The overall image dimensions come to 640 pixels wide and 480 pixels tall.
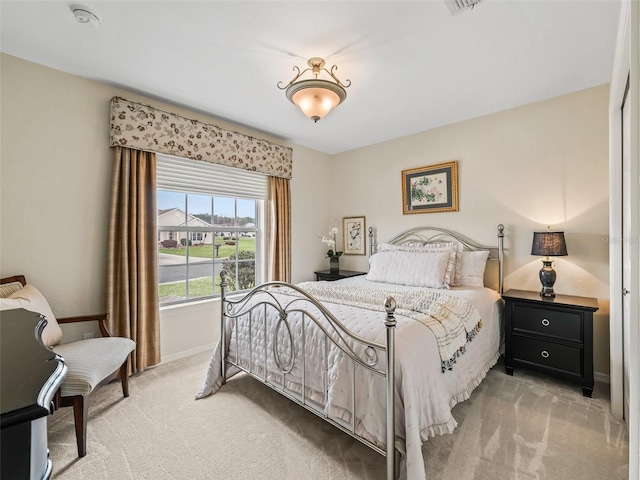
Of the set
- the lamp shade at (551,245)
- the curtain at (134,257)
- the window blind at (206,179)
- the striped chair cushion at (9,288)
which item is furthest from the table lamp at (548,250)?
the striped chair cushion at (9,288)

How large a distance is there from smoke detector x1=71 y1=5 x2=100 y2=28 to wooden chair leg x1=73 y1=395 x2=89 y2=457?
229 cm

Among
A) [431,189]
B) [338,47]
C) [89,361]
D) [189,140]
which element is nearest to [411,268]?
[431,189]

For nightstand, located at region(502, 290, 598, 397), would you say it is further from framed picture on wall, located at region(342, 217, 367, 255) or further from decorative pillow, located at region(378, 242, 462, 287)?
framed picture on wall, located at region(342, 217, 367, 255)

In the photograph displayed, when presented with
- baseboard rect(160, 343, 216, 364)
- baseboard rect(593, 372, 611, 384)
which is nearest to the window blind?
baseboard rect(160, 343, 216, 364)

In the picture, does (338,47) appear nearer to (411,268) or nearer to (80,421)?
(411,268)

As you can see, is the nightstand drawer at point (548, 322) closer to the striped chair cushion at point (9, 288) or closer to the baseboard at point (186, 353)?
the baseboard at point (186, 353)

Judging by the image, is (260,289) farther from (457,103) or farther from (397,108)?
(457,103)

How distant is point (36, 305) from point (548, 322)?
3923 mm

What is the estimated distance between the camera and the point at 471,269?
309 centimetres

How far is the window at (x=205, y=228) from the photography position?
10.4 feet

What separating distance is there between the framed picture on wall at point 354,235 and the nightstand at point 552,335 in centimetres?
206

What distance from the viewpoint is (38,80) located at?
2.32m

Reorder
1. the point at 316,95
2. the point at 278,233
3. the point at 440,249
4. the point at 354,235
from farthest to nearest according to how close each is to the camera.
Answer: the point at 354,235 < the point at 278,233 < the point at 440,249 < the point at 316,95

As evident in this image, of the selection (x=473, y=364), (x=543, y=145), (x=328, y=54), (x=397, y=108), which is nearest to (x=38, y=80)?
(x=328, y=54)
